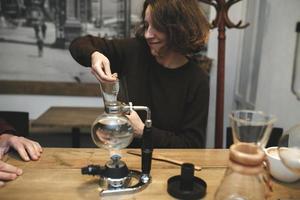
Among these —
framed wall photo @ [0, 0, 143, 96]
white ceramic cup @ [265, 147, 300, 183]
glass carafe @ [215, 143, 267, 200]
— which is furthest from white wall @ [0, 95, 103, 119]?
glass carafe @ [215, 143, 267, 200]

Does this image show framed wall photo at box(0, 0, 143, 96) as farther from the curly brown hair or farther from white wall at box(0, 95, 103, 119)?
the curly brown hair

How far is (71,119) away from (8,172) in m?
1.54

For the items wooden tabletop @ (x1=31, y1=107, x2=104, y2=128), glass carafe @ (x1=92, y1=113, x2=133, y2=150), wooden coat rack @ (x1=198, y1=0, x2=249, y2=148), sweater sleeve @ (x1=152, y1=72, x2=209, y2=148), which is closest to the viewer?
glass carafe @ (x1=92, y1=113, x2=133, y2=150)

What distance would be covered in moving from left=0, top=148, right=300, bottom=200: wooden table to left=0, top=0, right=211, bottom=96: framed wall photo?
6.15 ft

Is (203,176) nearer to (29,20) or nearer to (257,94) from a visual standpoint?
(257,94)

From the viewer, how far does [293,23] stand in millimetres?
1931

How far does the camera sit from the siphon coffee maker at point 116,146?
0.86 meters

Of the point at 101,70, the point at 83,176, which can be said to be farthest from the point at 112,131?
the point at 101,70

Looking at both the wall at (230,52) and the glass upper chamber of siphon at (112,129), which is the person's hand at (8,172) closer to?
the glass upper chamber of siphon at (112,129)

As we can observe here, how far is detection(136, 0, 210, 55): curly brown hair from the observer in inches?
54.3

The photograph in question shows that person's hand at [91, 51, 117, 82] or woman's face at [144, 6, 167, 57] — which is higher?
woman's face at [144, 6, 167, 57]

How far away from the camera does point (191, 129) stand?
1.42 metres

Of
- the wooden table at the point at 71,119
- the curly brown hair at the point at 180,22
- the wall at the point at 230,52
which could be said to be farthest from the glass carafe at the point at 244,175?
the wall at the point at 230,52

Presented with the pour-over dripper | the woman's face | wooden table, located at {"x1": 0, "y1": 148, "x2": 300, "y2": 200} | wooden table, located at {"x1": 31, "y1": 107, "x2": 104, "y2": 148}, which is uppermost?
the woman's face
